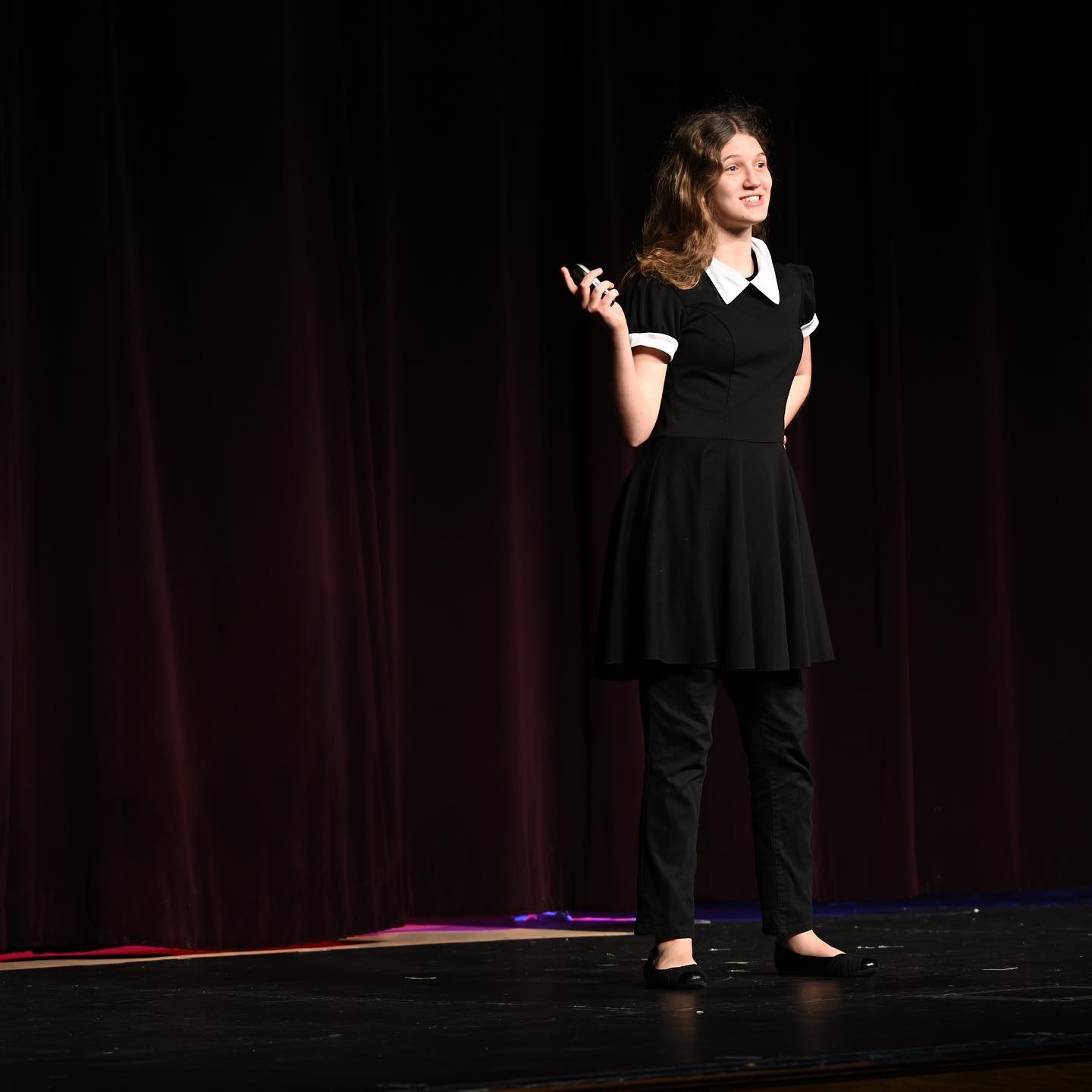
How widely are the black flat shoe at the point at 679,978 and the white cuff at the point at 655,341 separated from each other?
2.57 ft

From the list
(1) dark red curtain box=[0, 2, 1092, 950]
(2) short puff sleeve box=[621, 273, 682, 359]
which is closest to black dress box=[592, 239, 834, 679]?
(2) short puff sleeve box=[621, 273, 682, 359]

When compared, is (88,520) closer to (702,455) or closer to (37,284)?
(37,284)

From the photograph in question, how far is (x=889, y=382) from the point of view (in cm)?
354

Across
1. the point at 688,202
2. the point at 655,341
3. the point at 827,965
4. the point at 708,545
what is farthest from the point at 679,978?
the point at 688,202

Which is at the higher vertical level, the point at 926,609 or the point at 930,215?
the point at 930,215

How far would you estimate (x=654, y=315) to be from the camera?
6.97 feet

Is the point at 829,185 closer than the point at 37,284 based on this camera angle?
No

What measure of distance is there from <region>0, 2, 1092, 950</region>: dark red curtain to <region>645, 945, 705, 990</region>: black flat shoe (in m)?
0.94

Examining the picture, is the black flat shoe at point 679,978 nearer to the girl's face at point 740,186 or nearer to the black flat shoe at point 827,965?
the black flat shoe at point 827,965

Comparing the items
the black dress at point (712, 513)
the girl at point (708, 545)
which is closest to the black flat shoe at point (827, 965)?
the girl at point (708, 545)

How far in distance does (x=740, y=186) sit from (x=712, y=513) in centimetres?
44

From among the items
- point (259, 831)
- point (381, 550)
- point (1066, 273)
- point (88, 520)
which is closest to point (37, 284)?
point (88, 520)

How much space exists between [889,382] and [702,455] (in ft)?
5.00

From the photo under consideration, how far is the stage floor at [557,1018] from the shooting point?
1551 millimetres
